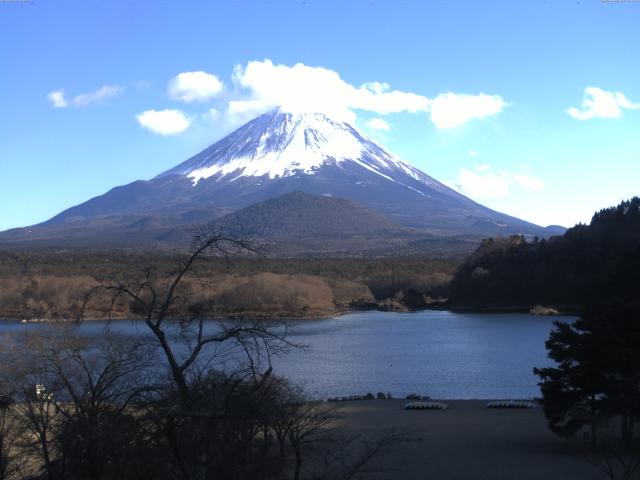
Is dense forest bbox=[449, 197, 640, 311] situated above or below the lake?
above

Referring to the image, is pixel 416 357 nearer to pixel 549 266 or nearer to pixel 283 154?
pixel 549 266

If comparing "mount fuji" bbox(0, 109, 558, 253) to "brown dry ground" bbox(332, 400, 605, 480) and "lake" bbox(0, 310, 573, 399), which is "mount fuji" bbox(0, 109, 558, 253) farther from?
"brown dry ground" bbox(332, 400, 605, 480)

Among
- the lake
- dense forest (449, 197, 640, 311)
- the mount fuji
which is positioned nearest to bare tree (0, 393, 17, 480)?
the lake

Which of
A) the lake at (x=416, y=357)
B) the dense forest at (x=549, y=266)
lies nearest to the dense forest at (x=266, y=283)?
the dense forest at (x=549, y=266)

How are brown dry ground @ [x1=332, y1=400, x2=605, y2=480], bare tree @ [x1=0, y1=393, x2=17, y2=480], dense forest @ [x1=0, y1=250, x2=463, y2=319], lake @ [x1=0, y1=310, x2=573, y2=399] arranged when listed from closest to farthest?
1. bare tree @ [x1=0, y1=393, x2=17, y2=480]
2. brown dry ground @ [x1=332, y1=400, x2=605, y2=480]
3. lake @ [x1=0, y1=310, x2=573, y2=399]
4. dense forest @ [x1=0, y1=250, x2=463, y2=319]

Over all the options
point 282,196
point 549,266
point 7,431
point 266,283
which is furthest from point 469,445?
point 282,196

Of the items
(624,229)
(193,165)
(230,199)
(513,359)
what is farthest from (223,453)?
(193,165)
